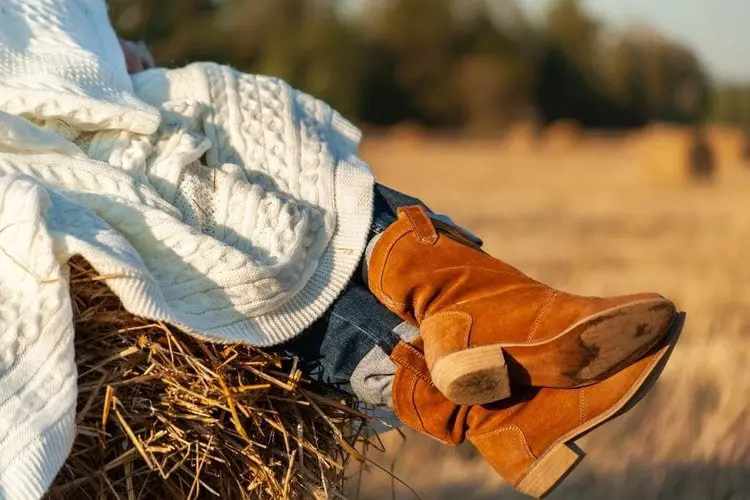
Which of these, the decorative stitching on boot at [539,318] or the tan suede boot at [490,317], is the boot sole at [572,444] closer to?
the tan suede boot at [490,317]

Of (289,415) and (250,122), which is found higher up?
(250,122)

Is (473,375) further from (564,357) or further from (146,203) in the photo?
(146,203)

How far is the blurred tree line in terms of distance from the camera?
25600 millimetres

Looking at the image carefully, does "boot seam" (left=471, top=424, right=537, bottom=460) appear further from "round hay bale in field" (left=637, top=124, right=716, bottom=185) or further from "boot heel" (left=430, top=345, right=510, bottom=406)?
"round hay bale in field" (left=637, top=124, right=716, bottom=185)

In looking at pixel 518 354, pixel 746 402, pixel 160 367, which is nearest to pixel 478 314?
pixel 518 354

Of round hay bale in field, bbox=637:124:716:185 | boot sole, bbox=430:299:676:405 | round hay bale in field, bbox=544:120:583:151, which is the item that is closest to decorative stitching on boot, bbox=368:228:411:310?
boot sole, bbox=430:299:676:405

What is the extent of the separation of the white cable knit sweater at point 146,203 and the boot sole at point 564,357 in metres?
0.34

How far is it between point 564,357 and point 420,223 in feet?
1.28

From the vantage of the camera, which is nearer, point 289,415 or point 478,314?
point 478,314

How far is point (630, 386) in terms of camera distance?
6.33 ft

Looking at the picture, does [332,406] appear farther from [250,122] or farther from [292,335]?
[250,122]

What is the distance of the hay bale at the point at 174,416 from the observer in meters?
1.89

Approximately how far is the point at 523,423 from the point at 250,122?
2.73 ft

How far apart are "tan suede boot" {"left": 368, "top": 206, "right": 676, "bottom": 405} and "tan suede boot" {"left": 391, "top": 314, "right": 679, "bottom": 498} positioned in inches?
1.7
